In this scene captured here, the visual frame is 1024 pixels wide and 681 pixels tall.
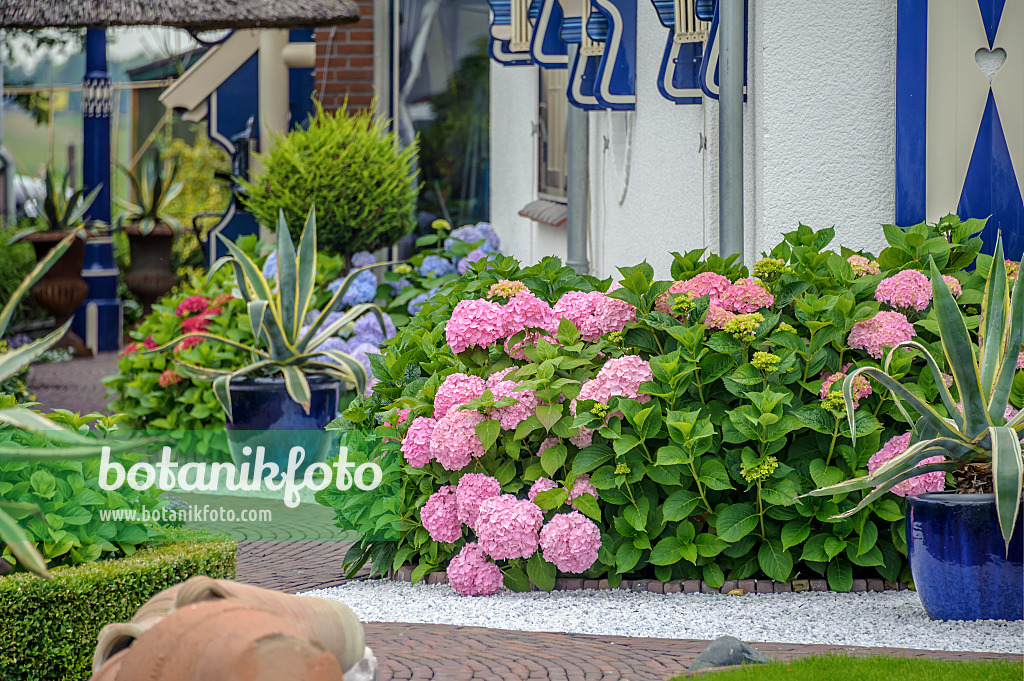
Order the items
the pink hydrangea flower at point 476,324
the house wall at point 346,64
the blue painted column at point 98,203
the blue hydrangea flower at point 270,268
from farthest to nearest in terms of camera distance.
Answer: the blue painted column at point 98,203, the house wall at point 346,64, the blue hydrangea flower at point 270,268, the pink hydrangea flower at point 476,324

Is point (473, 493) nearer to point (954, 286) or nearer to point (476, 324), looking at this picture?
point (476, 324)

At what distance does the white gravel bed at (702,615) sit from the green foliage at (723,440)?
12 cm

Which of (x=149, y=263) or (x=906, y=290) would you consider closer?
(x=906, y=290)

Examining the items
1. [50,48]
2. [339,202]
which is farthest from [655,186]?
[50,48]

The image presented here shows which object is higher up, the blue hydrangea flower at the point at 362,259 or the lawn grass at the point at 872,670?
the blue hydrangea flower at the point at 362,259

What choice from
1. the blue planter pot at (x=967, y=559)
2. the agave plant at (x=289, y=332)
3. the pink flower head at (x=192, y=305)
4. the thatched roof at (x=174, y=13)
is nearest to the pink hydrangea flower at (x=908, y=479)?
the blue planter pot at (x=967, y=559)

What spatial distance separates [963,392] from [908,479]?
387mm

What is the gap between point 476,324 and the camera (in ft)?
14.5

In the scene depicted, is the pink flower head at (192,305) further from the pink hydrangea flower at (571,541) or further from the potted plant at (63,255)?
the potted plant at (63,255)

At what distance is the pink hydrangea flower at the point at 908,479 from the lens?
3887 mm

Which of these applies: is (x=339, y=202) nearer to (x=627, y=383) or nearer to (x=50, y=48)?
(x=627, y=383)

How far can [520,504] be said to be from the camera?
4.14 m

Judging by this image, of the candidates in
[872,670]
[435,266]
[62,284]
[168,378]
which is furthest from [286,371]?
[62,284]

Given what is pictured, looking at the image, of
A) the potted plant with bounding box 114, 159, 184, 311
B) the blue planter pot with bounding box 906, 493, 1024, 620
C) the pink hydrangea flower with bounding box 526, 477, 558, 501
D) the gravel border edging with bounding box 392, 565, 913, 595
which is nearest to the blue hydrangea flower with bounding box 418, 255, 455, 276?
the pink hydrangea flower with bounding box 526, 477, 558, 501
